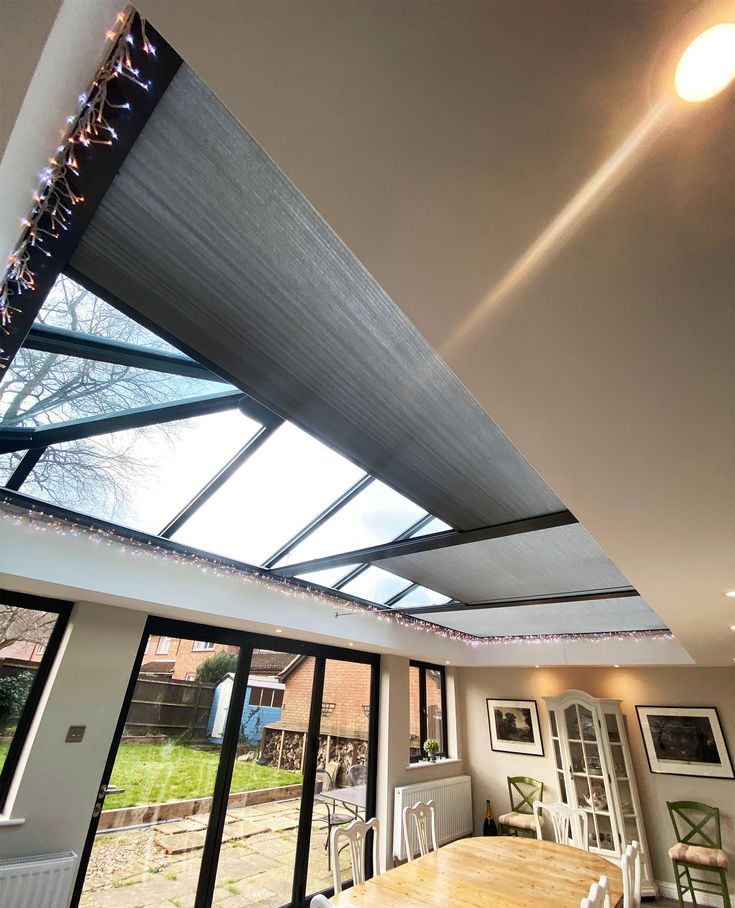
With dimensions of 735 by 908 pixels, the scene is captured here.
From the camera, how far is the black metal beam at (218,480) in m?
2.44

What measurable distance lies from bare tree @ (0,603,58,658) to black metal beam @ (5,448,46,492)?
1.27 m

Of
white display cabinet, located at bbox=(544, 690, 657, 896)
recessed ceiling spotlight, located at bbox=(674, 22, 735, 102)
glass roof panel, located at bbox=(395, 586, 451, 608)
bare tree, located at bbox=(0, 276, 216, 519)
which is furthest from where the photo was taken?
white display cabinet, located at bbox=(544, 690, 657, 896)

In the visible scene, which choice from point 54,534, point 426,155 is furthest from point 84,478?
point 426,155

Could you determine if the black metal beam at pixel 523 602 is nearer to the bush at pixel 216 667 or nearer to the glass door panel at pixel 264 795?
the glass door panel at pixel 264 795

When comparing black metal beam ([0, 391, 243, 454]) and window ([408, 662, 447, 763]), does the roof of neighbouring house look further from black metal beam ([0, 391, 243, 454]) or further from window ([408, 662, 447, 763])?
black metal beam ([0, 391, 243, 454])

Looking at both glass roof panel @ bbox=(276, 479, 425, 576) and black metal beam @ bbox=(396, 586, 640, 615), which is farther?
black metal beam @ bbox=(396, 586, 640, 615)

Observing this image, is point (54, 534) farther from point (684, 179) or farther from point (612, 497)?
point (684, 179)

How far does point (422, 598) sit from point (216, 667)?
2.03 metres

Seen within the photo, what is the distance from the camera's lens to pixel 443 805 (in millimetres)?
5879

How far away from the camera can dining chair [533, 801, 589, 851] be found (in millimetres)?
4703

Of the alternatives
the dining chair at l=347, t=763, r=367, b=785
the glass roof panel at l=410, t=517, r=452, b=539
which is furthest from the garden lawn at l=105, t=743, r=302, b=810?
the glass roof panel at l=410, t=517, r=452, b=539

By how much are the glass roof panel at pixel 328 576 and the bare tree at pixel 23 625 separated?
1.83m

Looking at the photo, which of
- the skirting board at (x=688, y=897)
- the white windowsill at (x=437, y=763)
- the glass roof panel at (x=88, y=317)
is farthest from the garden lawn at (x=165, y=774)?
the skirting board at (x=688, y=897)

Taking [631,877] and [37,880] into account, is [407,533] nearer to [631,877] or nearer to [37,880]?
[631,877]
